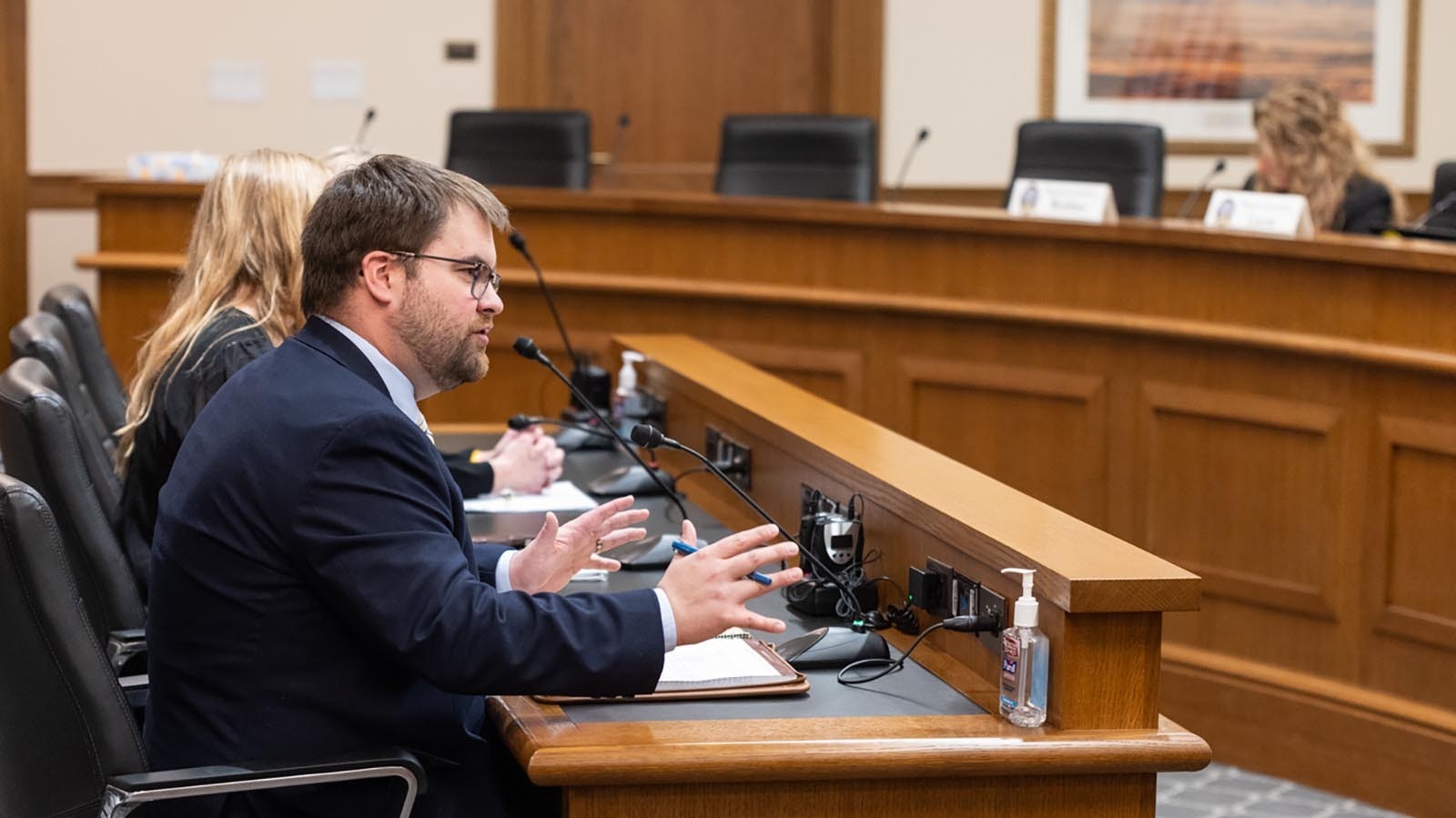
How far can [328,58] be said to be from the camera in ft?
23.5

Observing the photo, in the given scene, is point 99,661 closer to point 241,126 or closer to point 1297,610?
point 1297,610

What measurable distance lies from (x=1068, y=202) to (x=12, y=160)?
3.73 meters

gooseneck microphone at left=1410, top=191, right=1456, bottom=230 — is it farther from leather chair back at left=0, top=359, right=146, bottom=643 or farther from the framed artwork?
leather chair back at left=0, top=359, right=146, bottom=643

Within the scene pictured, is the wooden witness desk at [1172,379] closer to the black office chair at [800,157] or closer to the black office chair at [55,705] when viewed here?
the black office chair at [800,157]

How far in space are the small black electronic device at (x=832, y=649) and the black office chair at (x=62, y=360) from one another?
Answer: 127 centimetres

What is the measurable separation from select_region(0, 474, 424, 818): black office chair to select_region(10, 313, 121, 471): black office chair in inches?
39.0

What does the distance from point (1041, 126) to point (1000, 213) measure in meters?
1.11

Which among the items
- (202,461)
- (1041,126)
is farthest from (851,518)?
(1041,126)

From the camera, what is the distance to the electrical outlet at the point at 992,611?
200cm

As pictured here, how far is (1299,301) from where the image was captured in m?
3.77

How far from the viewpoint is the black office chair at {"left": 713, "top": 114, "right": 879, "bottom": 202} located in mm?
5641

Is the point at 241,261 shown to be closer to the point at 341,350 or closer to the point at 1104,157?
the point at 341,350

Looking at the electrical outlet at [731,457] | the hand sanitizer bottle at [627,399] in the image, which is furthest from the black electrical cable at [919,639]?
the hand sanitizer bottle at [627,399]

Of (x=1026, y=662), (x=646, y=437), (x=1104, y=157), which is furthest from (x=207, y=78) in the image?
(x=1026, y=662)
